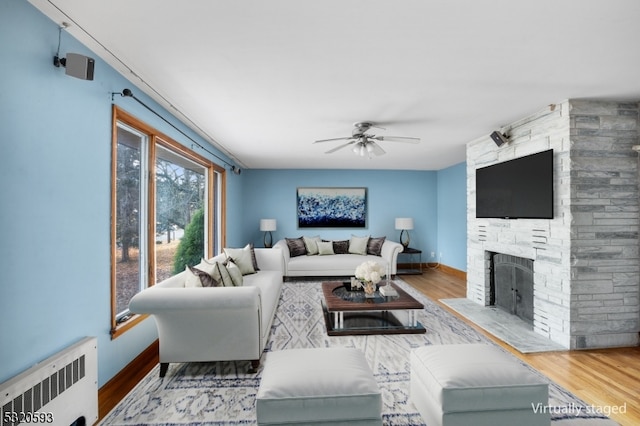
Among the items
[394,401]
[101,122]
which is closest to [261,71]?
[101,122]

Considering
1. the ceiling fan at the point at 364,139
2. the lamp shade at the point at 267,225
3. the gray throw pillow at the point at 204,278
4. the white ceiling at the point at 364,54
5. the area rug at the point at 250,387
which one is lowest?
the area rug at the point at 250,387

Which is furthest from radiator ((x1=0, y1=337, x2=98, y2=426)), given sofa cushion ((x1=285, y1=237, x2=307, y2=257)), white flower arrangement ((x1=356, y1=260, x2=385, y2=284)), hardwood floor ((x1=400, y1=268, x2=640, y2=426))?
sofa cushion ((x1=285, y1=237, x2=307, y2=257))

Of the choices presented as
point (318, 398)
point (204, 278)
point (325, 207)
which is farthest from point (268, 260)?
point (318, 398)

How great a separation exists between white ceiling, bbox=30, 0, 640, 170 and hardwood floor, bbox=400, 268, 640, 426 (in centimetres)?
244

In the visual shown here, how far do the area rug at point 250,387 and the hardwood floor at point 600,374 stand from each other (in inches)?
6.0

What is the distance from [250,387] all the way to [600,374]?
2.86 metres

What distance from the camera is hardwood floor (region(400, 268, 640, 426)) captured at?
2.10 m

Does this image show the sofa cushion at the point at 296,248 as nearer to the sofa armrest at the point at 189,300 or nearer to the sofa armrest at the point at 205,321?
the sofa armrest at the point at 205,321

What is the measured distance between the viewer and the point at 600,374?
8.20 ft

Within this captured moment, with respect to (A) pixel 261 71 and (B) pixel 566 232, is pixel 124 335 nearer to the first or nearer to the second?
(A) pixel 261 71

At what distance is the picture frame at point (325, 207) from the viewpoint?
7176 mm

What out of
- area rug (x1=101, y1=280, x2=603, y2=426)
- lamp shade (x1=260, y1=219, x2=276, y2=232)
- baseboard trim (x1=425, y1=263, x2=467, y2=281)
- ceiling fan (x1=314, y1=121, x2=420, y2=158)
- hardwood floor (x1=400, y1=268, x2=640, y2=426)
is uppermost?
ceiling fan (x1=314, y1=121, x2=420, y2=158)

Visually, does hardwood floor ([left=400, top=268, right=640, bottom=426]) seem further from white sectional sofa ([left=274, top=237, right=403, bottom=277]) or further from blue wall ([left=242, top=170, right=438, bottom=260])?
blue wall ([left=242, top=170, right=438, bottom=260])

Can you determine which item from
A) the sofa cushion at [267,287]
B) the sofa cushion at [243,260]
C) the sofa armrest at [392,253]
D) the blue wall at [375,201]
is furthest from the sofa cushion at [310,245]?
the sofa cushion at [243,260]
